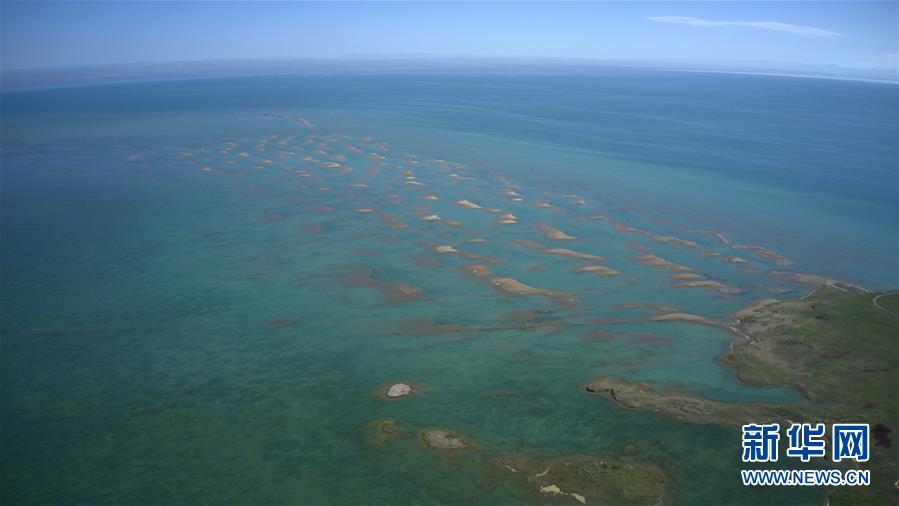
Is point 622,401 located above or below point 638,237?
below

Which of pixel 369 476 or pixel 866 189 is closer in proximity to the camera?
pixel 369 476

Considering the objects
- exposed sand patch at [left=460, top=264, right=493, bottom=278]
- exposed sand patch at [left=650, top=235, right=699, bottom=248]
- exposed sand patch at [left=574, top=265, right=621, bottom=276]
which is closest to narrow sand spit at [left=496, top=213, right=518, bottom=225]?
exposed sand patch at [left=460, top=264, right=493, bottom=278]

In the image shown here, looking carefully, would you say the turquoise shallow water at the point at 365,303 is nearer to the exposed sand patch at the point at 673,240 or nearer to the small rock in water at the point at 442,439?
the small rock in water at the point at 442,439

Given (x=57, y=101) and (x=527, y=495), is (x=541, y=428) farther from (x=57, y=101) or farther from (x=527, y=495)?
(x=57, y=101)

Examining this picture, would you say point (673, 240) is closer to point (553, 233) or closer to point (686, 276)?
point (686, 276)

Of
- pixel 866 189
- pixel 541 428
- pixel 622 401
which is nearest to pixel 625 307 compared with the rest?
pixel 622 401

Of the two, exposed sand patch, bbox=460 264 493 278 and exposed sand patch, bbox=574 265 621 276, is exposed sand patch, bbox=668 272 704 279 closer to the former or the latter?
exposed sand patch, bbox=574 265 621 276
